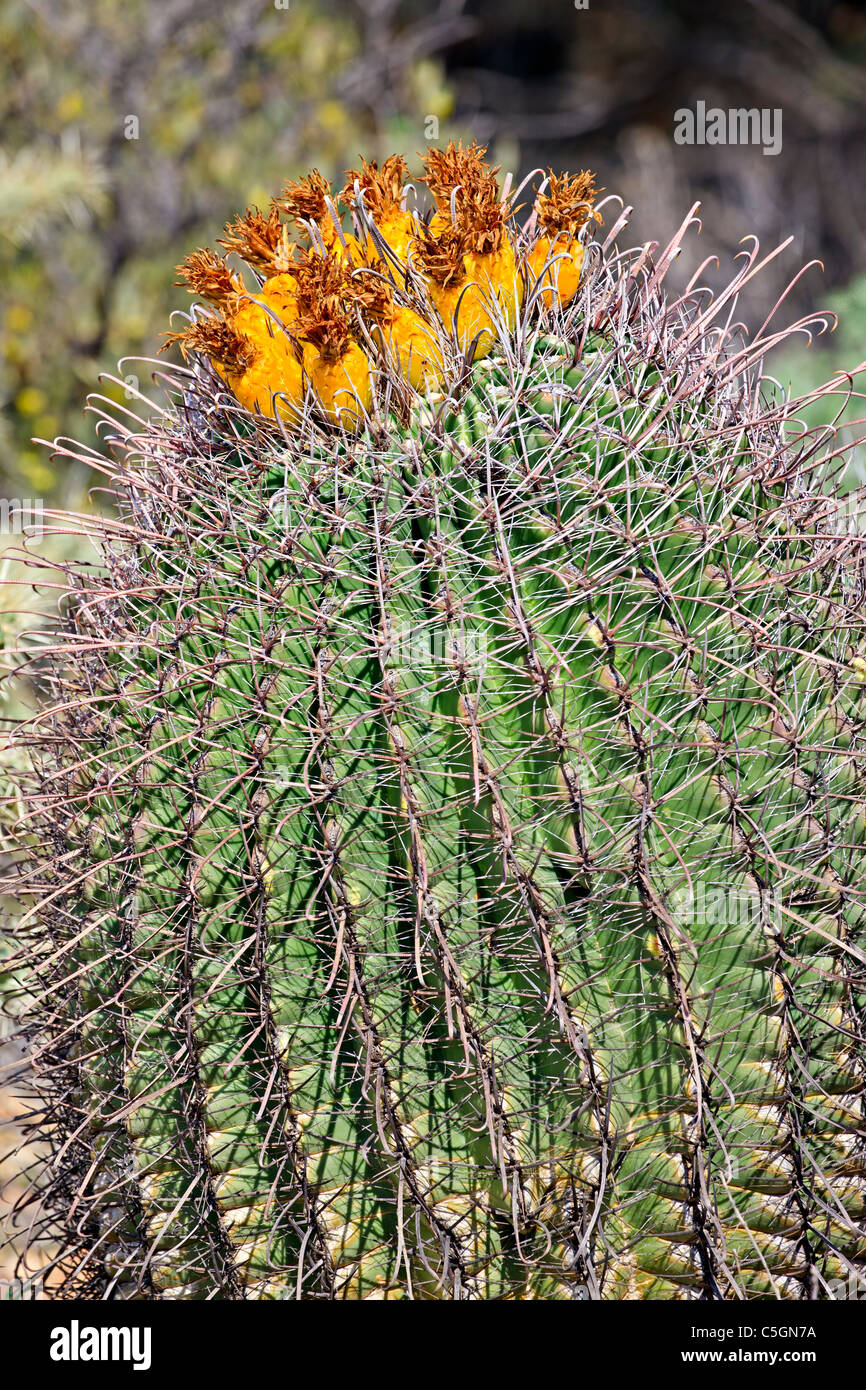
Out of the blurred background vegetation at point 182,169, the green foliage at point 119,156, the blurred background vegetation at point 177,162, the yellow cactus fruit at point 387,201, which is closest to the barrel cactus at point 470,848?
the yellow cactus fruit at point 387,201

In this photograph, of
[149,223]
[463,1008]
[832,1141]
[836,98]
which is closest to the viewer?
[463,1008]

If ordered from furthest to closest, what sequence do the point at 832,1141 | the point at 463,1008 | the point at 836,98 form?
the point at 836,98 < the point at 832,1141 < the point at 463,1008

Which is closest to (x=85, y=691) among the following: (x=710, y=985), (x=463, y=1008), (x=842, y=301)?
(x=463, y=1008)

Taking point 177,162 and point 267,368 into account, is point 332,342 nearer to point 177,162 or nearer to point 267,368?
point 267,368

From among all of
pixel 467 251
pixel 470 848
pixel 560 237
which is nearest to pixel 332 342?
pixel 467 251

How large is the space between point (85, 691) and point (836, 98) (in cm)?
1067

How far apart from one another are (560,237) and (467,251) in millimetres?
195

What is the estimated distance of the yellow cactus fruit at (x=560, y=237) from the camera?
2.01 metres

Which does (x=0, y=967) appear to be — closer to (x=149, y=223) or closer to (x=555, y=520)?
(x=555, y=520)

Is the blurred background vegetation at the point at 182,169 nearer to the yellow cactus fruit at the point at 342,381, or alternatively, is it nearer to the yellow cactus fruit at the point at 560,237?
the yellow cactus fruit at the point at 342,381

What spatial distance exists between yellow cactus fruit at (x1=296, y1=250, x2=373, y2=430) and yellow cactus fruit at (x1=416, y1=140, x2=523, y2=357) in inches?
5.8

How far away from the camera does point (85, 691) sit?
2066mm

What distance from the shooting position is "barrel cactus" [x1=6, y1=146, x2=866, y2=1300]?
1722 mm

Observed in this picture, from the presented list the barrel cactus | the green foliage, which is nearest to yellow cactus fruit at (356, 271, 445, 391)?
the barrel cactus
